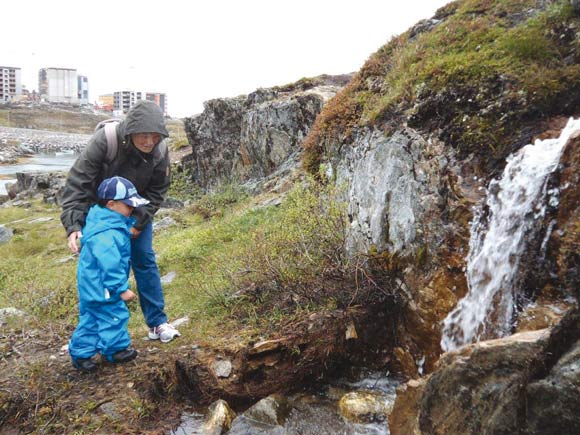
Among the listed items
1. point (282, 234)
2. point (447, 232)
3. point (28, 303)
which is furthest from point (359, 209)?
point (28, 303)

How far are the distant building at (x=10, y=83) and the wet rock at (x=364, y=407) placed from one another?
557 feet

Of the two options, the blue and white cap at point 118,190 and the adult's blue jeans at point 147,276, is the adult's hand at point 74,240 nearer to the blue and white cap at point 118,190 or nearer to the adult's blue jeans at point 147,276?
the blue and white cap at point 118,190

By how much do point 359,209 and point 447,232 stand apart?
5.23 ft

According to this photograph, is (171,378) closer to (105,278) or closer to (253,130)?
(105,278)

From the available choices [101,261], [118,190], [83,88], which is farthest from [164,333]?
[83,88]

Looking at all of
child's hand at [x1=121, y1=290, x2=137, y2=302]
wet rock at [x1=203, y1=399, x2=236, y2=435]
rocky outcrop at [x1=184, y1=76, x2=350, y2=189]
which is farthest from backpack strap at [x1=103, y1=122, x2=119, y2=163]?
rocky outcrop at [x1=184, y1=76, x2=350, y2=189]

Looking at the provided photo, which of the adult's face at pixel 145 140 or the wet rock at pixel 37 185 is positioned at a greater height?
the adult's face at pixel 145 140

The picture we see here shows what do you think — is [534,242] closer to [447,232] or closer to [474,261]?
[474,261]

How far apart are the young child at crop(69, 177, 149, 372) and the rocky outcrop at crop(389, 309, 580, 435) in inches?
114

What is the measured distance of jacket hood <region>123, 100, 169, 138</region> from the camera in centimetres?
464

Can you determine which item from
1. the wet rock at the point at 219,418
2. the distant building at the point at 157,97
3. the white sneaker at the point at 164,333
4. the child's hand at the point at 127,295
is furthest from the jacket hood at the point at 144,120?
the distant building at the point at 157,97

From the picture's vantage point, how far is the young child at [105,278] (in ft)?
14.5

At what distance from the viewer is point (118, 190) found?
15.3 ft

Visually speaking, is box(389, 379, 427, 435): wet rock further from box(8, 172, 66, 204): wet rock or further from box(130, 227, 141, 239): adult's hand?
box(8, 172, 66, 204): wet rock
